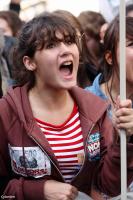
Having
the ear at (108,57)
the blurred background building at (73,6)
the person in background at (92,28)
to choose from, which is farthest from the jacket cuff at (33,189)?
the person in background at (92,28)

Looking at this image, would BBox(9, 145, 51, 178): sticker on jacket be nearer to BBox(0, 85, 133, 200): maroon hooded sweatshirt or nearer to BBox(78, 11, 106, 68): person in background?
BBox(0, 85, 133, 200): maroon hooded sweatshirt

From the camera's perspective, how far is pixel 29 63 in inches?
78.3

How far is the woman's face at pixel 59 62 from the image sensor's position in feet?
6.03

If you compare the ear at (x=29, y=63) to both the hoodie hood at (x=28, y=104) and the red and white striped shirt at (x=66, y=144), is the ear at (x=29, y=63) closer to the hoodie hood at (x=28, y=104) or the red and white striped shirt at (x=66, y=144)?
the hoodie hood at (x=28, y=104)

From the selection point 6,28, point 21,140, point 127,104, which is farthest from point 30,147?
point 6,28

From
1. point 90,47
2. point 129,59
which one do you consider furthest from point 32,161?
point 90,47

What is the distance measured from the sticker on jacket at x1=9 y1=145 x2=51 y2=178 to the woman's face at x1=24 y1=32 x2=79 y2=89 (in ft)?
0.92

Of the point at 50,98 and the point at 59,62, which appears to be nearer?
the point at 59,62

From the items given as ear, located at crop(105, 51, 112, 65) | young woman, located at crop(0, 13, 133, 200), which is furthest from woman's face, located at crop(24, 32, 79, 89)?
ear, located at crop(105, 51, 112, 65)

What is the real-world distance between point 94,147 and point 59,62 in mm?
365

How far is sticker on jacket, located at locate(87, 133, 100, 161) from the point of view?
186 cm

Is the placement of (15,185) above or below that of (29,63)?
below

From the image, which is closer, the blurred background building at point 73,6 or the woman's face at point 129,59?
the woman's face at point 129,59

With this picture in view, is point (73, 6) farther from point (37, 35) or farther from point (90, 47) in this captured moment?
point (37, 35)
